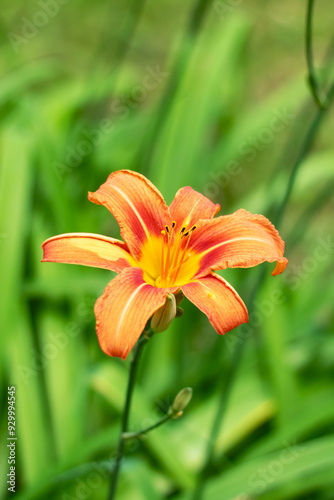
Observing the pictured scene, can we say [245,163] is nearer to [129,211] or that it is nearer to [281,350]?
[281,350]

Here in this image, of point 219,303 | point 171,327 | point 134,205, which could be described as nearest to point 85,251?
point 134,205

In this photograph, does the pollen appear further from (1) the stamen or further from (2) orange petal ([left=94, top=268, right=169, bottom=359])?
(2) orange petal ([left=94, top=268, right=169, bottom=359])

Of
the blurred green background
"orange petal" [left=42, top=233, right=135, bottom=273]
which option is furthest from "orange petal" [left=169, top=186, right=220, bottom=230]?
the blurred green background

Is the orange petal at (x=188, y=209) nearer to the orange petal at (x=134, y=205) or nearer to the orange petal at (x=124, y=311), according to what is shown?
the orange petal at (x=134, y=205)

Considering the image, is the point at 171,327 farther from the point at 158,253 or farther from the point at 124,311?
the point at 124,311

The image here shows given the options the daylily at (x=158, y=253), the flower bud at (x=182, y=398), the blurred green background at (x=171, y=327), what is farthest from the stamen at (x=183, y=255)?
the blurred green background at (x=171, y=327)

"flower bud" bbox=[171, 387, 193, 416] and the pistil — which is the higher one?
the pistil
